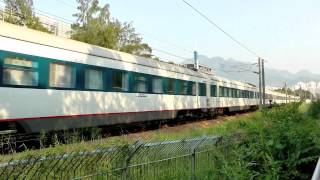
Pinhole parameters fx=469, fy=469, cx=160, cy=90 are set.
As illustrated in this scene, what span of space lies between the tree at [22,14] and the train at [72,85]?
1360 cm

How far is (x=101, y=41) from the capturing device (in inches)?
1499

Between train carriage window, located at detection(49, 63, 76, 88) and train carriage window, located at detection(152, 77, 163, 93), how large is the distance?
6.46m

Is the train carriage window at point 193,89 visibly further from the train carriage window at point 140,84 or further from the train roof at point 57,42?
the train carriage window at point 140,84

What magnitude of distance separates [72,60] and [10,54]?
2.78 m

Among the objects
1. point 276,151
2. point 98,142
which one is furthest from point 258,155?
point 98,142

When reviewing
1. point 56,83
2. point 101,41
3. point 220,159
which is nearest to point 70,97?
point 56,83

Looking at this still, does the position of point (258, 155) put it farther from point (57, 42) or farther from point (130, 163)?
point (57, 42)

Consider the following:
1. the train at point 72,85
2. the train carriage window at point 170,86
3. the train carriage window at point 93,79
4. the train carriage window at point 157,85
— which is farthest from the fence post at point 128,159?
the train carriage window at point 170,86

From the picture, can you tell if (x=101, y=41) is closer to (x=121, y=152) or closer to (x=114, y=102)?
(x=114, y=102)

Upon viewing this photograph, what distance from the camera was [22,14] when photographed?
32812 mm

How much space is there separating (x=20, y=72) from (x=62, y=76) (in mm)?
1765

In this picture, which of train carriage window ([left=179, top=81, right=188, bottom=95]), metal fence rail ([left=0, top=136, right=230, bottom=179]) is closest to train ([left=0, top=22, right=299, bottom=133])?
train carriage window ([left=179, top=81, right=188, bottom=95])

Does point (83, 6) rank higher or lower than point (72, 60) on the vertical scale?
higher

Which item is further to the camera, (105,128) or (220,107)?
(220,107)
